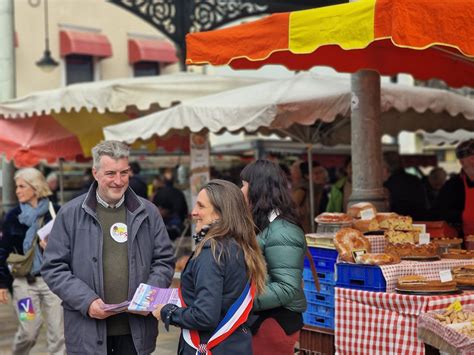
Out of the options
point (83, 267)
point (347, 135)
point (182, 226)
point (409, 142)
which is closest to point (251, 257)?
point (83, 267)

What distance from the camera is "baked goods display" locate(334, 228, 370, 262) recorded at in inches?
222

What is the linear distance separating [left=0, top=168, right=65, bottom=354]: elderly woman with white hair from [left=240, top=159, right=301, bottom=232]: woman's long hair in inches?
103

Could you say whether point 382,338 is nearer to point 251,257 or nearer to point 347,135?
point 251,257

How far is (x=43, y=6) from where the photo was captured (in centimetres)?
2500

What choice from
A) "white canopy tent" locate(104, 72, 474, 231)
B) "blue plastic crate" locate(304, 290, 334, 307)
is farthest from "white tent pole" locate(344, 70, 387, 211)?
"blue plastic crate" locate(304, 290, 334, 307)

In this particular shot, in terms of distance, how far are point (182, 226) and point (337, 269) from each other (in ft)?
24.5

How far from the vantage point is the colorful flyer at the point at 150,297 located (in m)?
3.85

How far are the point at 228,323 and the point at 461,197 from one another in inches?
149

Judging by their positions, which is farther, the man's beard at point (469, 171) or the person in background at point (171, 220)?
the person in background at point (171, 220)

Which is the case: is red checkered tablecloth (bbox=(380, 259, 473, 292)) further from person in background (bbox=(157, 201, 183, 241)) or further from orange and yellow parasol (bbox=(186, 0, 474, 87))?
A: person in background (bbox=(157, 201, 183, 241))

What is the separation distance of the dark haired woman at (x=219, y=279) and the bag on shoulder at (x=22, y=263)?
2847 millimetres

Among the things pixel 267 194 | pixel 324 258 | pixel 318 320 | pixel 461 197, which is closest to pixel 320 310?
pixel 318 320

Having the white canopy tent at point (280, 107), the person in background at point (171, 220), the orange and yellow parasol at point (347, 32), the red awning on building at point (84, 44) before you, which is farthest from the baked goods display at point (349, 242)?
the red awning on building at point (84, 44)

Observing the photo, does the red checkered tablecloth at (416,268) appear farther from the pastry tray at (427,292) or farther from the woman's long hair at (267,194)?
the woman's long hair at (267,194)
